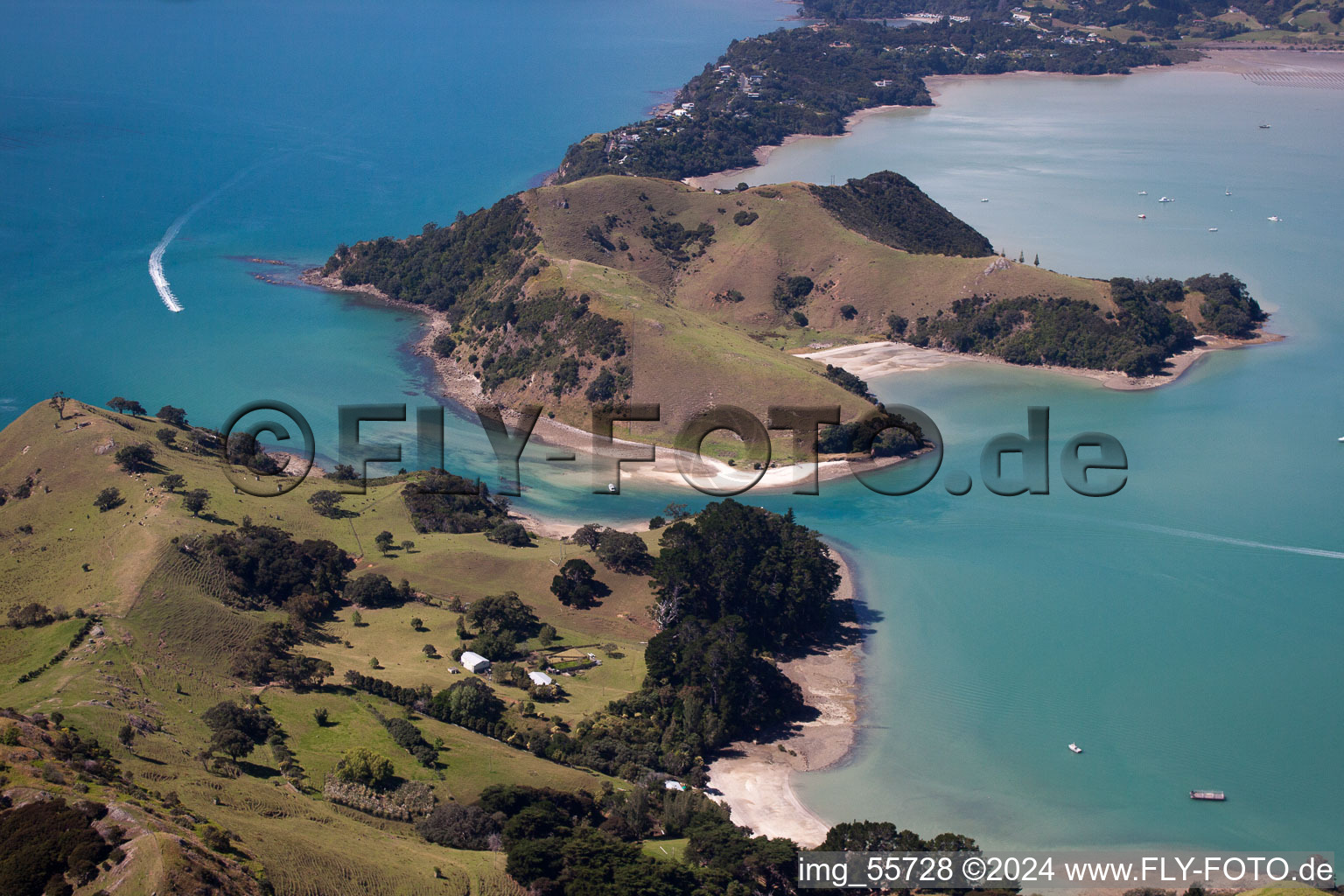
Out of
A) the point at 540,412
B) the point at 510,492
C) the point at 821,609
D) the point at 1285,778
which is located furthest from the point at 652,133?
the point at 1285,778

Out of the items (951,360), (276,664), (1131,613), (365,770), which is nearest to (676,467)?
(1131,613)

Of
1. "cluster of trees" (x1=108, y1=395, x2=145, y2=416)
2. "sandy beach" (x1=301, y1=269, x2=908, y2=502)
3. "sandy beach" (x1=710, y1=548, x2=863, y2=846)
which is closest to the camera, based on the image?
"sandy beach" (x1=710, y1=548, x2=863, y2=846)

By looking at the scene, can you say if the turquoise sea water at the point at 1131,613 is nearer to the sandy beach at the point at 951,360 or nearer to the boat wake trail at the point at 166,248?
the sandy beach at the point at 951,360

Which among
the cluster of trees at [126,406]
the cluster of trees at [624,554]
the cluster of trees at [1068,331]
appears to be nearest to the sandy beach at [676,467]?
the cluster of trees at [624,554]

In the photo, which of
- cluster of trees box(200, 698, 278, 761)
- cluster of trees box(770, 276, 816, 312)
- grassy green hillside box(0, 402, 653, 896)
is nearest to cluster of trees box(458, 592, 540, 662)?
grassy green hillside box(0, 402, 653, 896)

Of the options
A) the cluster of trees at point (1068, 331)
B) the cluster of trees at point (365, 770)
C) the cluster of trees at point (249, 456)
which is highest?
the cluster of trees at point (1068, 331)

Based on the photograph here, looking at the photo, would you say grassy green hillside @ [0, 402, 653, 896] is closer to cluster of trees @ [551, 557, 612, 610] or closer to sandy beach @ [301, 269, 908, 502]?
cluster of trees @ [551, 557, 612, 610]
